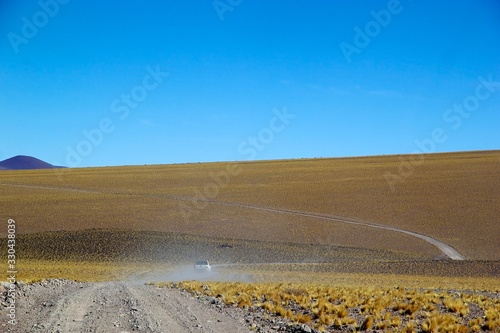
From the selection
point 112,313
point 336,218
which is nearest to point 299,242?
point 336,218

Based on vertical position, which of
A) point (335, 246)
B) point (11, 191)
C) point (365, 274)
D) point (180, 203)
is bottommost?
point (365, 274)

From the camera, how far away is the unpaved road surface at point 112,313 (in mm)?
9422

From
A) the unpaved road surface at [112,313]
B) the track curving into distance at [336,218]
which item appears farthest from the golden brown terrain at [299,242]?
the unpaved road surface at [112,313]

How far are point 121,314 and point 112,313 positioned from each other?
0.29 m

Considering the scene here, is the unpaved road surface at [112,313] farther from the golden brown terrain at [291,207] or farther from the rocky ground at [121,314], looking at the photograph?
the golden brown terrain at [291,207]

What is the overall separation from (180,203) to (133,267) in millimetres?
24496

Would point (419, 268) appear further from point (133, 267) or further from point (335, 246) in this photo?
point (133, 267)

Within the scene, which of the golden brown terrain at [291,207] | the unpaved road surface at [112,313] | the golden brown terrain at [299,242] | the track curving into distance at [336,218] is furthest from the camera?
the golden brown terrain at [291,207]

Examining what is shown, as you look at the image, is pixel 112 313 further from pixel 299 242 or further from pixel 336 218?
pixel 336 218

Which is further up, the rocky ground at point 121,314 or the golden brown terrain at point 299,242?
the golden brown terrain at point 299,242

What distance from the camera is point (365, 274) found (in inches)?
1065

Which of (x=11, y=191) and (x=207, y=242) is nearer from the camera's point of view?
(x=207, y=242)

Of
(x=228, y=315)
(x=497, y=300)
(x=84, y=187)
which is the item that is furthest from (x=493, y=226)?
(x=84, y=187)

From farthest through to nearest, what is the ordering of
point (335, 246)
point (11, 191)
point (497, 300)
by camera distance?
point (11, 191) < point (335, 246) < point (497, 300)
